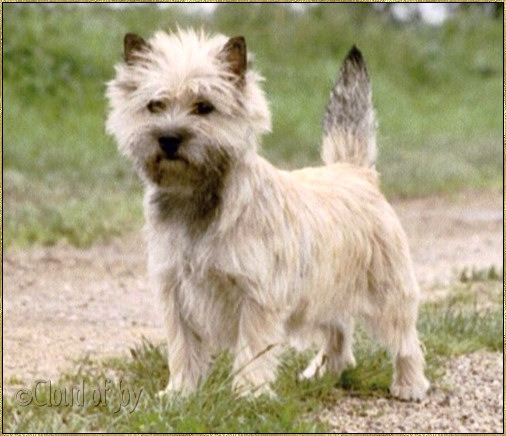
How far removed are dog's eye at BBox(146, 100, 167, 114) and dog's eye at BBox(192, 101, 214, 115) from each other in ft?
0.44

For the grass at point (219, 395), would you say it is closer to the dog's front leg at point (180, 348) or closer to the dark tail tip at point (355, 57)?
the dog's front leg at point (180, 348)

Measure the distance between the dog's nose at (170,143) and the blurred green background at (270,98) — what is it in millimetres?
5446

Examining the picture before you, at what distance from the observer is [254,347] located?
508cm

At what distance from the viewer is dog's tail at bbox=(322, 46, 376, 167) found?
20.2 feet

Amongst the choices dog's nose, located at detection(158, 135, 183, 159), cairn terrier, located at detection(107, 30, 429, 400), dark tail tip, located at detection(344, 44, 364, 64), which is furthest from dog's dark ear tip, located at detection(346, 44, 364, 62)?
dog's nose, located at detection(158, 135, 183, 159)

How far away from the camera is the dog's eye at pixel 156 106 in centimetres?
477

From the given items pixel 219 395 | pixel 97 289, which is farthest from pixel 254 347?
pixel 97 289

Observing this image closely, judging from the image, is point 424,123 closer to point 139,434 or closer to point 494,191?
point 494,191

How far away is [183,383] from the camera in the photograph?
532 centimetres

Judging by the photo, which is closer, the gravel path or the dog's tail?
the gravel path

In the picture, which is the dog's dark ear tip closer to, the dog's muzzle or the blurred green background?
the dog's muzzle

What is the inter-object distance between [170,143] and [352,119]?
5.86 feet

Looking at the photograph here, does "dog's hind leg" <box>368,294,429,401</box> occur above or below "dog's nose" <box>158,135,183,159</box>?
below

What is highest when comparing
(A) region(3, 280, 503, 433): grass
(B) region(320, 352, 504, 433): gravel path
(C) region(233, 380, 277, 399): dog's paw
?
(C) region(233, 380, 277, 399): dog's paw
